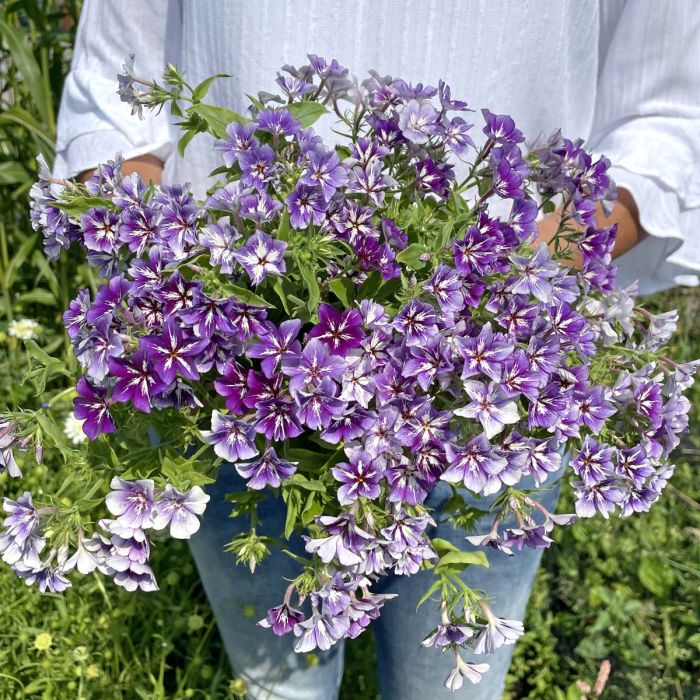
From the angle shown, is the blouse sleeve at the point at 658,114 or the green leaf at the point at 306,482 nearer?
the green leaf at the point at 306,482

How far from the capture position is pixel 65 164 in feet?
3.94

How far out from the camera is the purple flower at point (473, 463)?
0.69m

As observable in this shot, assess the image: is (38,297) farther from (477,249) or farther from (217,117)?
(477,249)

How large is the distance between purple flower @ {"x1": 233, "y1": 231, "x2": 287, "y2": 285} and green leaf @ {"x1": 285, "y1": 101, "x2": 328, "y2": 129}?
15 cm

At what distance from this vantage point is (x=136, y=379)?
676 mm

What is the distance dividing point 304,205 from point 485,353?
193mm

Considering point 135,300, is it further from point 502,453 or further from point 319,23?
point 319,23

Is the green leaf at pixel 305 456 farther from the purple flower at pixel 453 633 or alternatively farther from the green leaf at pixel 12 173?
the green leaf at pixel 12 173

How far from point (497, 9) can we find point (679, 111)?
27 centimetres

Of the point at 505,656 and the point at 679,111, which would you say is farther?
the point at 505,656

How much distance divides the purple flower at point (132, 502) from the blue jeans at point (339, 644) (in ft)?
0.90

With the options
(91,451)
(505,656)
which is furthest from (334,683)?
(91,451)

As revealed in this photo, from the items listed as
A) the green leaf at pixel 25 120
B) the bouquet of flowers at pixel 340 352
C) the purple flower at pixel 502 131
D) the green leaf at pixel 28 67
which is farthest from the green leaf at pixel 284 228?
the green leaf at pixel 28 67

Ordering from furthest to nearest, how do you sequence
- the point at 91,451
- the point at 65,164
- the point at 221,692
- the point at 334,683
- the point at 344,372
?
1. the point at 221,692
2. the point at 334,683
3. the point at 65,164
4. the point at 91,451
5. the point at 344,372
